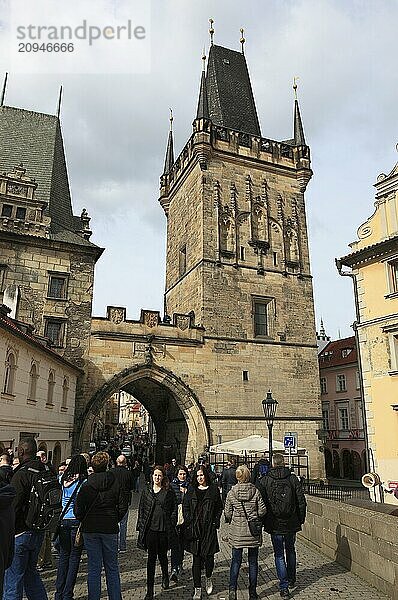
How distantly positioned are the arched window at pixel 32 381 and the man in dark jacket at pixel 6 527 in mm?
11316

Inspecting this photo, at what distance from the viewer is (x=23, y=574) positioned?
4.32m

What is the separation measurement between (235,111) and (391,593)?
28269mm

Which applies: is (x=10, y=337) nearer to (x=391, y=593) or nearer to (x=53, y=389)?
(x=53, y=389)

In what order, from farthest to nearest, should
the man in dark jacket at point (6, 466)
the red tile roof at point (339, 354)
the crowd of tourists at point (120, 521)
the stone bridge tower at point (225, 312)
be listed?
the red tile roof at point (339, 354) < the stone bridge tower at point (225, 312) < the man in dark jacket at point (6, 466) < the crowd of tourists at point (120, 521)

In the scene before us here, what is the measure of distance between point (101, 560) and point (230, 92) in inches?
1188

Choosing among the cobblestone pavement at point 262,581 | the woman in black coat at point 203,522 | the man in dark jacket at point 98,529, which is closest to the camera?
the man in dark jacket at point 98,529

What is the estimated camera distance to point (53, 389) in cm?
1600

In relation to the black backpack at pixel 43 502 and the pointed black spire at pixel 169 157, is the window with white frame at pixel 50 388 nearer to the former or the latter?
the black backpack at pixel 43 502

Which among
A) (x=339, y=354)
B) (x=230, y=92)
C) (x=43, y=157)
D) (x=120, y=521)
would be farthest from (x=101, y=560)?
(x=339, y=354)

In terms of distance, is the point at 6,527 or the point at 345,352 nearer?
the point at 6,527

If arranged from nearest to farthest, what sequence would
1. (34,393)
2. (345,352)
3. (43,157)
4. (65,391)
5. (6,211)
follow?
(34,393) → (65,391) → (6,211) → (43,157) → (345,352)

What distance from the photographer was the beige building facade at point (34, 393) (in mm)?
11555

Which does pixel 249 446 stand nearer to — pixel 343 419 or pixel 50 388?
pixel 50 388

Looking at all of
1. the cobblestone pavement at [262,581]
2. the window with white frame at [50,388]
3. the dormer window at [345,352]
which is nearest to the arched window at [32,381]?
the window with white frame at [50,388]
